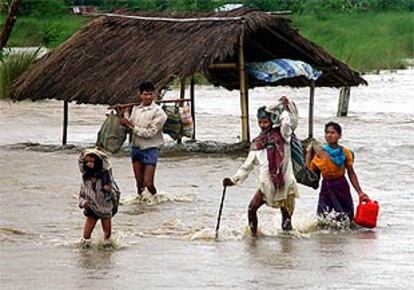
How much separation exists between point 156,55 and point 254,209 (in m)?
8.32

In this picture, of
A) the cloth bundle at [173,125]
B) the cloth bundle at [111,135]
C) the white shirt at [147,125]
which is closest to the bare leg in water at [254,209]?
the white shirt at [147,125]

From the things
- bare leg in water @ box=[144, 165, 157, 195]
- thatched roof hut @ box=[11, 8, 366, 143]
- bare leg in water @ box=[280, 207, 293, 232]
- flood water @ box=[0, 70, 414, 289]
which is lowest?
flood water @ box=[0, 70, 414, 289]

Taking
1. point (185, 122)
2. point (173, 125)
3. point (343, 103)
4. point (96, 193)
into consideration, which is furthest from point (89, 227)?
point (343, 103)

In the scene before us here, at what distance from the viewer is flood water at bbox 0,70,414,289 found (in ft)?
29.3

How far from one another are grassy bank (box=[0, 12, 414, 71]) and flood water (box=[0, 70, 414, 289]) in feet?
64.7

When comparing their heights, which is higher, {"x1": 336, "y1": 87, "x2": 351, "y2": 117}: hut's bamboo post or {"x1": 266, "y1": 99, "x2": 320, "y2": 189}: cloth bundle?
{"x1": 266, "y1": 99, "x2": 320, "y2": 189}: cloth bundle

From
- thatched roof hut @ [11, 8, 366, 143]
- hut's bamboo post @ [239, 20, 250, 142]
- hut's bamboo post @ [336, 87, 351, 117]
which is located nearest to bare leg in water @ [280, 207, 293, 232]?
thatched roof hut @ [11, 8, 366, 143]

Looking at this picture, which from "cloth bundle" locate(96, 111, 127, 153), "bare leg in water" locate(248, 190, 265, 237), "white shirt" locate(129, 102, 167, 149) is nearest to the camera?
"bare leg in water" locate(248, 190, 265, 237)

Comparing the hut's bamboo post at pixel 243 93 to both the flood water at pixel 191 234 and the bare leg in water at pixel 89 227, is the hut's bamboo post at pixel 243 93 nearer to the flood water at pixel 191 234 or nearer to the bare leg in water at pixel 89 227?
the flood water at pixel 191 234

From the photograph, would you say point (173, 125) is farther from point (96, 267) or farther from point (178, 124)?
point (96, 267)

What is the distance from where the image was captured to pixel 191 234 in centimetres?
1141

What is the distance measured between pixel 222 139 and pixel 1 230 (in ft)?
36.6

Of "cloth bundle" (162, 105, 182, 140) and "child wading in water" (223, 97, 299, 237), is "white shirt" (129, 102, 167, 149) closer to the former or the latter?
"child wading in water" (223, 97, 299, 237)

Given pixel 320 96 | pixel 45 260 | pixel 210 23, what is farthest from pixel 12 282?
pixel 320 96
